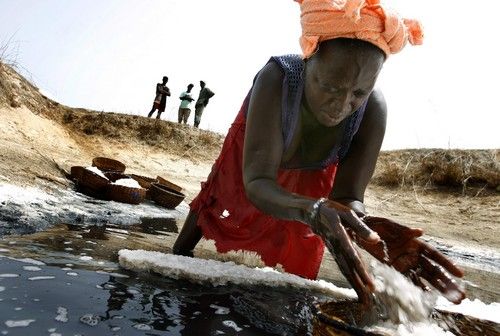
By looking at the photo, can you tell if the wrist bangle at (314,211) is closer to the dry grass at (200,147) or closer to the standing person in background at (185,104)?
the dry grass at (200,147)

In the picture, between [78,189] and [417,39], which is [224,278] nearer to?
Result: [417,39]

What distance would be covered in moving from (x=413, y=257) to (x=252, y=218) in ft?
4.13

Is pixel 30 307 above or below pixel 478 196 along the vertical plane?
below

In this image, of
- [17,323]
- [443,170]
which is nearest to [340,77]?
[17,323]

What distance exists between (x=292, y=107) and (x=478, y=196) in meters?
9.85

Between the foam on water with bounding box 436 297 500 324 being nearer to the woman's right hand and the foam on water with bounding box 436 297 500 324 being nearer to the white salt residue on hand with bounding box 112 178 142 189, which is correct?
the woman's right hand

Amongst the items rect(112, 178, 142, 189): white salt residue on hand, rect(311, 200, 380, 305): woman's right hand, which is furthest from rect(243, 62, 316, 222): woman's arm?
rect(112, 178, 142, 189): white salt residue on hand

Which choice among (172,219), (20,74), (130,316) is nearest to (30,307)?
(130,316)

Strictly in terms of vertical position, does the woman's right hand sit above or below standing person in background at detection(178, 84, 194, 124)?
below

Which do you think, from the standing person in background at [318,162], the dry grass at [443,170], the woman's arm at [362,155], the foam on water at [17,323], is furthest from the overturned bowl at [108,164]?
the dry grass at [443,170]

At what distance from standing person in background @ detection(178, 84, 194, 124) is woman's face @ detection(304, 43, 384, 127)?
1180 cm

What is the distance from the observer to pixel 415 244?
1.76 metres

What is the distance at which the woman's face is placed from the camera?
187cm

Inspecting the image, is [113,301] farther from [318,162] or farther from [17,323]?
[318,162]
